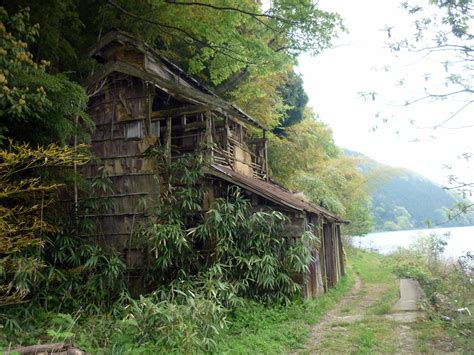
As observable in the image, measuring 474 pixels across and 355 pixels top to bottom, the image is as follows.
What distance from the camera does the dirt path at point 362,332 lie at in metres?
6.65

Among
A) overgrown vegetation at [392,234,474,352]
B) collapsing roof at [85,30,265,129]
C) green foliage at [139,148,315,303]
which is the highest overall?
collapsing roof at [85,30,265,129]

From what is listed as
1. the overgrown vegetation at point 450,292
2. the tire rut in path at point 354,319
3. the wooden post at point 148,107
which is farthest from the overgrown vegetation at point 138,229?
the overgrown vegetation at point 450,292

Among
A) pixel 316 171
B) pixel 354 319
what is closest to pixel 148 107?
pixel 354 319

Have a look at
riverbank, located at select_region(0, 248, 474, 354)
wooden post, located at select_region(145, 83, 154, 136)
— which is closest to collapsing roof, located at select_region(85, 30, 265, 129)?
wooden post, located at select_region(145, 83, 154, 136)

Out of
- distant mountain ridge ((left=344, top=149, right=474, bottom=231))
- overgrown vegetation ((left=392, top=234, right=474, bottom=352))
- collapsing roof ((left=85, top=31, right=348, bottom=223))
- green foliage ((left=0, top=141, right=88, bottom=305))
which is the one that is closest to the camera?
green foliage ((left=0, top=141, right=88, bottom=305))

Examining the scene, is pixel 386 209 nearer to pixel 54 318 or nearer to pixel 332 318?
pixel 332 318

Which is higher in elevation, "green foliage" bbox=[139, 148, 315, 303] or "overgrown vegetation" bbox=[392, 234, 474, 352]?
"green foliage" bbox=[139, 148, 315, 303]

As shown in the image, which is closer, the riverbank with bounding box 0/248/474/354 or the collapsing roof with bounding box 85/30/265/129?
the riverbank with bounding box 0/248/474/354

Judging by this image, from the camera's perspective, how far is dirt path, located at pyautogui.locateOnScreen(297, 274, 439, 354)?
262 inches

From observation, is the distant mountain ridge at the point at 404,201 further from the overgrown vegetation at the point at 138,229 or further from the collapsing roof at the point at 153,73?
the overgrown vegetation at the point at 138,229

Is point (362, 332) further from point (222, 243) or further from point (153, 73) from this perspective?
point (153, 73)

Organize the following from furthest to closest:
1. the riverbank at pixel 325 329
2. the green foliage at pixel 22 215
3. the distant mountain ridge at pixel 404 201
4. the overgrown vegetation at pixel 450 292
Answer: the distant mountain ridge at pixel 404 201 < the overgrown vegetation at pixel 450 292 < the riverbank at pixel 325 329 < the green foliage at pixel 22 215

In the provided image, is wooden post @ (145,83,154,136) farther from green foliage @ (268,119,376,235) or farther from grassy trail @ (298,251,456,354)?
green foliage @ (268,119,376,235)

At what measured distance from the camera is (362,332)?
7.55m
